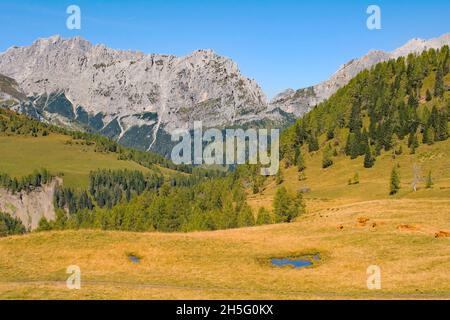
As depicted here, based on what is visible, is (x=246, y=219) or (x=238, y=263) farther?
(x=246, y=219)

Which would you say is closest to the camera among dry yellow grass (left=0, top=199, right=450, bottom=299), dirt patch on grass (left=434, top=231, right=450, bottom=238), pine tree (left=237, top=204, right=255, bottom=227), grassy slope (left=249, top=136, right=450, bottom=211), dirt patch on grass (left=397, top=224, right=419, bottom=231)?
dry yellow grass (left=0, top=199, right=450, bottom=299)

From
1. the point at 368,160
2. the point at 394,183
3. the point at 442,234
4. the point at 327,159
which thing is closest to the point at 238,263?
the point at 442,234

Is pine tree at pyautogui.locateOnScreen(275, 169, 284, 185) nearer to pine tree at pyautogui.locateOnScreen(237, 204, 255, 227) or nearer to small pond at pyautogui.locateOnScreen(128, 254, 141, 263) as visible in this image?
pine tree at pyautogui.locateOnScreen(237, 204, 255, 227)

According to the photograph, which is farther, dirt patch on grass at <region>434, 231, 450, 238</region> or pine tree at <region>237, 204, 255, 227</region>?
pine tree at <region>237, 204, 255, 227</region>

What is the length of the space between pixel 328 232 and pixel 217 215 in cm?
6328

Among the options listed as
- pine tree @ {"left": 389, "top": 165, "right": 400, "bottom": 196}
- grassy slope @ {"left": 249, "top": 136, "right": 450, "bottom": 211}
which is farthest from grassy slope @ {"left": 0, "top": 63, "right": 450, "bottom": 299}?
grassy slope @ {"left": 249, "top": 136, "right": 450, "bottom": 211}

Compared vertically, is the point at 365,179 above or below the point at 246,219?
above

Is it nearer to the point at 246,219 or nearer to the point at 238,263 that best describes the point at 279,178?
the point at 246,219

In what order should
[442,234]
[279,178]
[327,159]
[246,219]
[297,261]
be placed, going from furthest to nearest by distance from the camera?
[327,159] < [279,178] < [246,219] < [442,234] < [297,261]

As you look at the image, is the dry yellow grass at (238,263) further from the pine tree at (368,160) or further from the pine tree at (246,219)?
the pine tree at (368,160)
